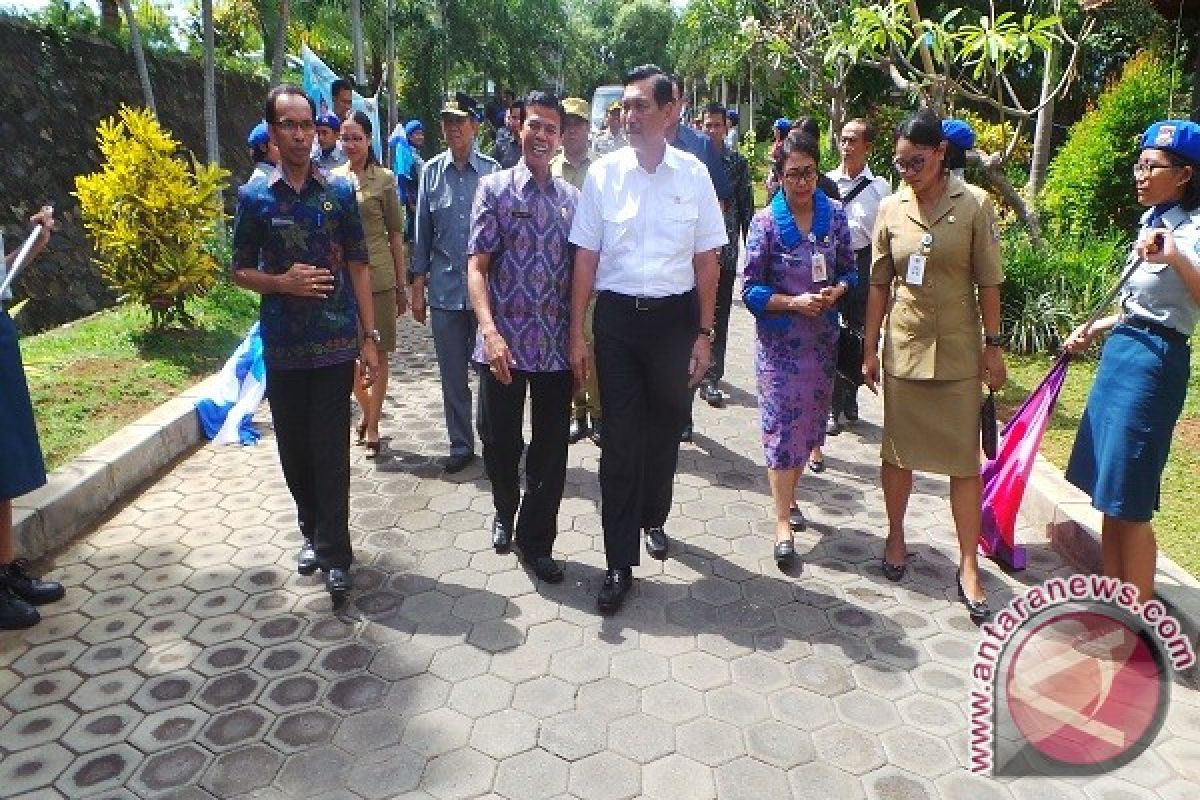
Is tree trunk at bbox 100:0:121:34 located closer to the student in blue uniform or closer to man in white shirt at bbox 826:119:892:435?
man in white shirt at bbox 826:119:892:435

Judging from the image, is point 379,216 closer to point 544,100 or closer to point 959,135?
point 544,100

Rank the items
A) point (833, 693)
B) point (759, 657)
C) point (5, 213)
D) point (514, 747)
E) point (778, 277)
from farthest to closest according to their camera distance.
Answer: point (5, 213) < point (778, 277) < point (759, 657) < point (833, 693) < point (514, 747)

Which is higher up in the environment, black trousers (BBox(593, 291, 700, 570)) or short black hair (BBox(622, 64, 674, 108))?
short black hair (BBox(622, 64, 674, 108))

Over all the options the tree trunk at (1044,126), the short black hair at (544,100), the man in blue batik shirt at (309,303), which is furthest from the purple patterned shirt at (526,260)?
the tree trunk at (1044,126)

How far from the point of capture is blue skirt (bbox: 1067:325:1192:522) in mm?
3039

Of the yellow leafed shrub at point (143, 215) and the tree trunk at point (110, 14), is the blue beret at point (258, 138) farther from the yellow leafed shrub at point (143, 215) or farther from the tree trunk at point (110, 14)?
the tree trunk at point (110, 14)

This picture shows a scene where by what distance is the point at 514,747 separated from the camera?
275 centimetres

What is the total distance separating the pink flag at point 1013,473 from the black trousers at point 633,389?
56.7 inches

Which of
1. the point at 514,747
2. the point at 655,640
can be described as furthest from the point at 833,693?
the point at 514,747

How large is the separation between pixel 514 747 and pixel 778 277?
A: 216 centimetres

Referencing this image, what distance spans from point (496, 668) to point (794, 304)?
1843 millimetres

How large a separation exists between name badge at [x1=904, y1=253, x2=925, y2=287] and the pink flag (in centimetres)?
77

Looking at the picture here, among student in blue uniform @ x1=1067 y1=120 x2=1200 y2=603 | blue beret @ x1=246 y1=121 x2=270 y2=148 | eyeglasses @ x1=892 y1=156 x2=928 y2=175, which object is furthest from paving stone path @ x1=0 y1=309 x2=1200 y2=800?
blue beret @ x1=246 y1=121 x2=270 y2=148

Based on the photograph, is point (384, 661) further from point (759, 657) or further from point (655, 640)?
point (759, 657)
